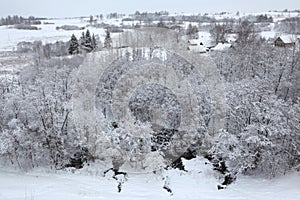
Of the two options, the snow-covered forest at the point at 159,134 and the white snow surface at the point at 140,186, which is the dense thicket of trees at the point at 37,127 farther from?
the white snow surface at the point at 140,186

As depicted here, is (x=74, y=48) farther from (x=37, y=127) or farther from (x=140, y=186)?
(x=140, y=186)

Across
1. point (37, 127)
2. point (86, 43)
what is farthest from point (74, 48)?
point (37, 127)

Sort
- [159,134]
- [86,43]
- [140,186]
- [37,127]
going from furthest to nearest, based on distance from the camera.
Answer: [86,43]
[159,134]
[37,127]
[140,186]

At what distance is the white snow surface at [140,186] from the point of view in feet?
46.3

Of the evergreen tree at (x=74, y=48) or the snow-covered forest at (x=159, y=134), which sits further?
the evergreen tree at (x=74, y=48)

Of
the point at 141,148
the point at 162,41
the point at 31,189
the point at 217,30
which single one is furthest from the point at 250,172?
the point at 217,30

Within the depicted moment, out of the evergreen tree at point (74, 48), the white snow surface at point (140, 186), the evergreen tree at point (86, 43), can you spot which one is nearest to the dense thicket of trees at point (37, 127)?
the white snow surface at point (140, 186)

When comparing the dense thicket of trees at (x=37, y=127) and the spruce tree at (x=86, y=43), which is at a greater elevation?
the spruce tree at (x=86, y=43)

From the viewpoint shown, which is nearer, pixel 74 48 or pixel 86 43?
pixel 74 48

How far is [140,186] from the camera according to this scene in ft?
51.4

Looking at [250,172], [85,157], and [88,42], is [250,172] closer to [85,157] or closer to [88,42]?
[85,157]

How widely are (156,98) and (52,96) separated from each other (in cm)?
794

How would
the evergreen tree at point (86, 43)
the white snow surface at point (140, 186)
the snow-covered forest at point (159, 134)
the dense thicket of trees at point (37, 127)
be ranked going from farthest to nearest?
the evergreen tree at point (86, 43) → the dense thicket of trees at point (37, 127) → the snow-covered forest at point (159, 134) → the white snow surface at point (140, 186)

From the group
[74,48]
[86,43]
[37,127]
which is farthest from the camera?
[86,43]
